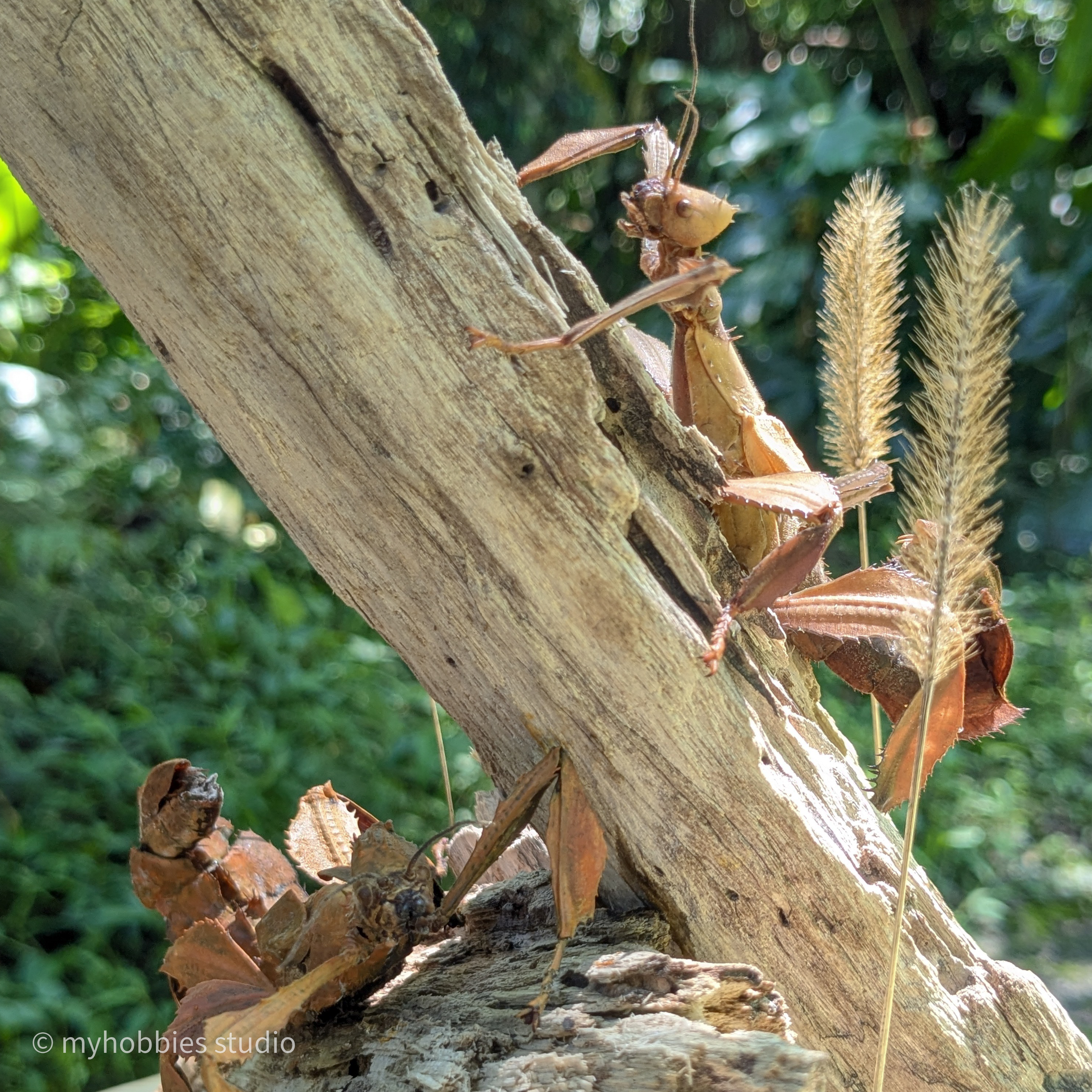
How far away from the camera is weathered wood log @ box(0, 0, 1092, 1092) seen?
0.94m

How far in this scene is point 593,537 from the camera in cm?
99

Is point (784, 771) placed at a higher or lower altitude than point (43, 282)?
lower

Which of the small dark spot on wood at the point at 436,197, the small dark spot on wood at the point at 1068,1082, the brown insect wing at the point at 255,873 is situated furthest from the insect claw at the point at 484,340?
the small dark spot on wood at the point at 1068,1082

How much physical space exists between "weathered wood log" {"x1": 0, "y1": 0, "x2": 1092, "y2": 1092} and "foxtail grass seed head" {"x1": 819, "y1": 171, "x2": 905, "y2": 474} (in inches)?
12.0

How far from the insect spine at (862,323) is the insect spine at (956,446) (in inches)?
8.9

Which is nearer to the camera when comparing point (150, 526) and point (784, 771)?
point (784, 771)

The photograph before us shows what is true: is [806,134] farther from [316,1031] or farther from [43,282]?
[316,1031]

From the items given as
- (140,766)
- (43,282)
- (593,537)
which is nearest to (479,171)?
(593,537)

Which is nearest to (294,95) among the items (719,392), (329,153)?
(329,153)

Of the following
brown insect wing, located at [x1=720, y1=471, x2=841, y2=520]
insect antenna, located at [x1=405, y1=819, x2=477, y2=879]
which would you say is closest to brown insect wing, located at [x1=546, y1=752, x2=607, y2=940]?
insect antenna, located at [x1=405, y1=819, x2=477, y2=879]

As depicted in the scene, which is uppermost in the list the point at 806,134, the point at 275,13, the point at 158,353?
the point at 806,134

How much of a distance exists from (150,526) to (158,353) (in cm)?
280

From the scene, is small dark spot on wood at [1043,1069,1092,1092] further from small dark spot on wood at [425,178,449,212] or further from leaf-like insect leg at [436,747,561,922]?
small dark spot on wood at [425,178,449,212]

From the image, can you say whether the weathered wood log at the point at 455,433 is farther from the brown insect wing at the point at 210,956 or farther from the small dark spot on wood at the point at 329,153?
the brown insect wing at the point at 210,956
